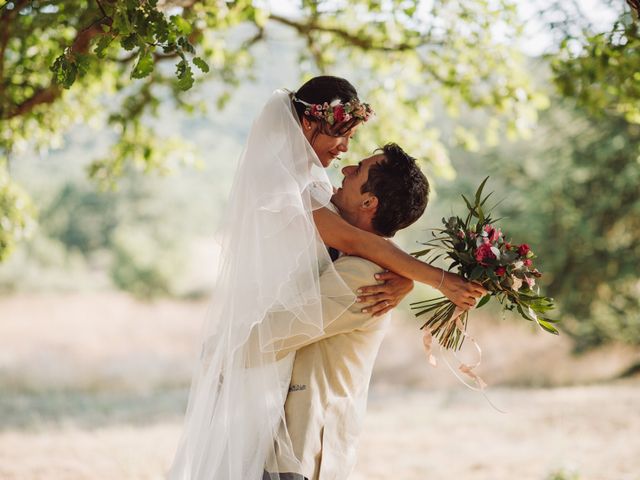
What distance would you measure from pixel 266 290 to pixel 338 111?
80cm

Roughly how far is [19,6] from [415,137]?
516cm

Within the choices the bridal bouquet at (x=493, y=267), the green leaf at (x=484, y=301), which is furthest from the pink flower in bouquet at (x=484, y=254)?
the green leaf at (x=484, y=301)

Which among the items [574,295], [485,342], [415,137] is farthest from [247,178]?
[485,342]

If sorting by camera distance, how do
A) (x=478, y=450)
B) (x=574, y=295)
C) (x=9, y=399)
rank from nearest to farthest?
(x=478, y=450)
(x=9, y=399)
(x=574, y=295)

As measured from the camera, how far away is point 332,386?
2.85m

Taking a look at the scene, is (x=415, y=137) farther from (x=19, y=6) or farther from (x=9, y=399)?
(x=9, y=399)

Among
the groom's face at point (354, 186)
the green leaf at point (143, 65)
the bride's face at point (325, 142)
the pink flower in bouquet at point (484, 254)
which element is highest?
the green leaf at point (143, 65)

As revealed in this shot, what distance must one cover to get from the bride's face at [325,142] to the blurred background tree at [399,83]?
529mm

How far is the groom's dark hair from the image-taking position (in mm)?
2869

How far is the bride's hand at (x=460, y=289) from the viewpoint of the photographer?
2.86 m

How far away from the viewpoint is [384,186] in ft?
9.41

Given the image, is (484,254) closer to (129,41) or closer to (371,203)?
(371,203)

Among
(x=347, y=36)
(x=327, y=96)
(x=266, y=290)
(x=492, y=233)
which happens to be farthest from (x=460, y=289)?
(x=347, y=36)

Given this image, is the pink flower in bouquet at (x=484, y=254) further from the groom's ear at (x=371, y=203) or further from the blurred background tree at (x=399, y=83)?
the blurred background tree at (x=399, y=83)
